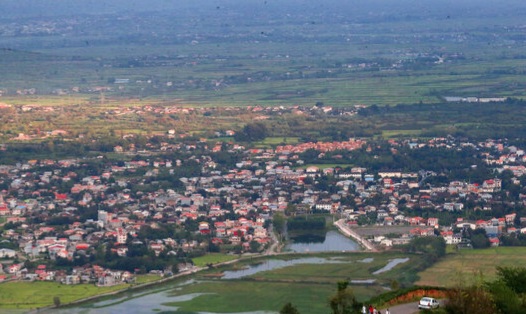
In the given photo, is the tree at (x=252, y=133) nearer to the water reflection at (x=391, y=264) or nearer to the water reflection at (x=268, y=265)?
the water reflection at (x=268, y=265)

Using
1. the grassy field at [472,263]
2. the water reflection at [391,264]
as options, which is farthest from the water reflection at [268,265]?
the grassy field at [472,263]

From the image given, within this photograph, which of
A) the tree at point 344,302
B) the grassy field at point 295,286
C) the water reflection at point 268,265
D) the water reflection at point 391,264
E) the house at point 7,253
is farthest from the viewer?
the house at point 7,253

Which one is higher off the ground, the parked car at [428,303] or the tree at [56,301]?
the parked car at [428,303]

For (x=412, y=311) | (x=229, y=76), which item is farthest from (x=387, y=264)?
(x=229, y=76)

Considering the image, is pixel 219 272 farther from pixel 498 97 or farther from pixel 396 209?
pixel 498 97

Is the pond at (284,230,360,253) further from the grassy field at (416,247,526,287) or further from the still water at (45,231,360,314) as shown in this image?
the grassy field at (416,247,526,287)
